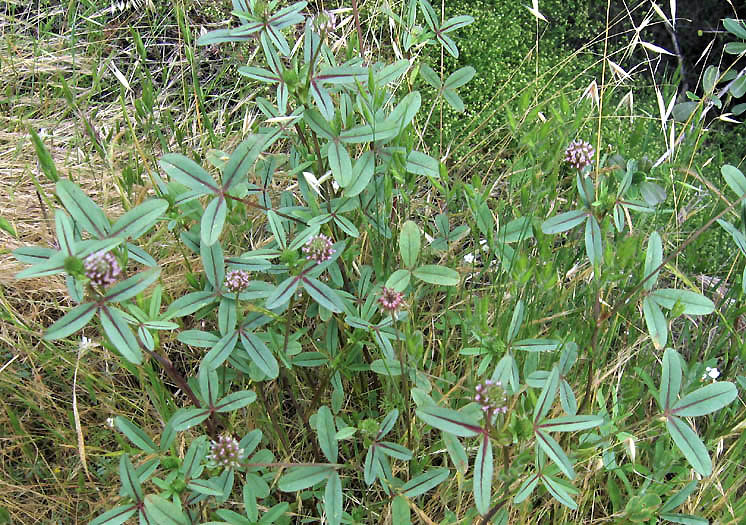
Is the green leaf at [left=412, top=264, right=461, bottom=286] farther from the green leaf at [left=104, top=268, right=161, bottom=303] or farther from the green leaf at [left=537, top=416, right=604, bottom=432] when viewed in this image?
the green leaf at [left=104, top=268, right=161, bottom=303]

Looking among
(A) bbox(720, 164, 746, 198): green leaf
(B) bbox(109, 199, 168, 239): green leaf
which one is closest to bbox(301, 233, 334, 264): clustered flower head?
(B) bbox(109, 199, 168, 239): green leaf

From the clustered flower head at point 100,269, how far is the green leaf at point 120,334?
6 centimetres

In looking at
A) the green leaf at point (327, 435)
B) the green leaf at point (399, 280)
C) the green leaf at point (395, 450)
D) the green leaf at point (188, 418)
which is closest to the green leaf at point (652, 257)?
the green leaf at point (399, 280)

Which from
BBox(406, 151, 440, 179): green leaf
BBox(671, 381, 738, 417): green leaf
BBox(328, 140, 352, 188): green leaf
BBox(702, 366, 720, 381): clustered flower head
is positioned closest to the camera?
BBox(671, 381, 738, 417): green leaf

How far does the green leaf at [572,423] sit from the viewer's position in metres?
1.32

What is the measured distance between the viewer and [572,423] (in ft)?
4.43

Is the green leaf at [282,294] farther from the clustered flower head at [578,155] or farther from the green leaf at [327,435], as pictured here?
the clustered flower head at [578,155]

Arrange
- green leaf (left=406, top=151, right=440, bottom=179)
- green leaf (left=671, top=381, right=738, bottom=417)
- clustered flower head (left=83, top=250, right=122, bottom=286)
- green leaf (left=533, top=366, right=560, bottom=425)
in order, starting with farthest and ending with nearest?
green leaf (left=406, top=151, right=440, bottom=179)
green leaf (left=671, top=381, right=738, bottom=417)
green leaf (left=533, top=366, right=560, bottom=425)
clustered flower head (left=83, top=250, right=122, bottom=286)

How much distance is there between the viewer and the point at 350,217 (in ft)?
6.01

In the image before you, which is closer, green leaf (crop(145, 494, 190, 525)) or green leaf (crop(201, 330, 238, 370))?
green leaf (crop(145, 494, 190, 525))

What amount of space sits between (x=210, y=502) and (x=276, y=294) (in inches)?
21.7

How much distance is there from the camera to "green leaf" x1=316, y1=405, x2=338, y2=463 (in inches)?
57.2

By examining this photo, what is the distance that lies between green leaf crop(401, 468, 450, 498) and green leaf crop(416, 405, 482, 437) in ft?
0.76

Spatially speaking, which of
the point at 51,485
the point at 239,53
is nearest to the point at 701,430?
the point at 51,485
